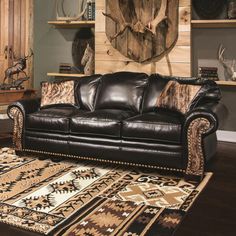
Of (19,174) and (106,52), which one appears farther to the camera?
(106,52)

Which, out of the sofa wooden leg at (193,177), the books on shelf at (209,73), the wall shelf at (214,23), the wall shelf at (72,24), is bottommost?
the sofa wooden leg at (193,177)

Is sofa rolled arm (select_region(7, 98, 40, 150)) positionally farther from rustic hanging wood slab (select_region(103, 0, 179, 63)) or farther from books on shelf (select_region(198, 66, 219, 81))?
books on shelf (select_region(198, 66, 219, 81))

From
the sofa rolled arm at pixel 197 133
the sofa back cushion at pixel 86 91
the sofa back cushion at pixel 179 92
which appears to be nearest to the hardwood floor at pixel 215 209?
the sofa rolled arm at pixel 197 133

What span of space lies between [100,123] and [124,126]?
26 cm

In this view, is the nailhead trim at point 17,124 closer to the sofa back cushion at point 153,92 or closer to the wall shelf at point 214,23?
the sofa back cushion at point 153,92

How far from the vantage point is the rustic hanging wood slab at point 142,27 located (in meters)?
5.20

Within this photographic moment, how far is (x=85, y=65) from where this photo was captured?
19.4 feet

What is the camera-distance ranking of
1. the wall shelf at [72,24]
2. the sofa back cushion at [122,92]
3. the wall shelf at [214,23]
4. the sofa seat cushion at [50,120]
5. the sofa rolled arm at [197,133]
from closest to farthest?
the sofa rolled arm at [197,133] → the sofa seat cushion at [50,120] → the sofa back cushion at [122,92] → the wall shelf at [214,23] → the wall shelf at [72,24]

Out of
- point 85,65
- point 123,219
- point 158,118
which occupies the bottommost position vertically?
point 123,219

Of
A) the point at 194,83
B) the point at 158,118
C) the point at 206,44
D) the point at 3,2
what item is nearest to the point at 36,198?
the point at 158,118

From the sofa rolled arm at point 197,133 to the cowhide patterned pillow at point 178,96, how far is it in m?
0.33

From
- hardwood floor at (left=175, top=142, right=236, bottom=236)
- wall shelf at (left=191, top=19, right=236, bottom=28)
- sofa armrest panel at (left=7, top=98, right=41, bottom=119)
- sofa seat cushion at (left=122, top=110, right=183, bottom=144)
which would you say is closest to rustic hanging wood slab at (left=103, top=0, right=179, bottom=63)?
wall shelf at (left=191, top=19, right=236, bottom=28)

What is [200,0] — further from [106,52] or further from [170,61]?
[106,52]

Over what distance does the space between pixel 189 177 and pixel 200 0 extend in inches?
112
